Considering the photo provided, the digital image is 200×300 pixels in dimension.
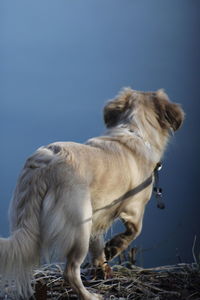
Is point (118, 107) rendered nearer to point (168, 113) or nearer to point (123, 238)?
point (168, 113)

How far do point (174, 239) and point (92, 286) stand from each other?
1.37m

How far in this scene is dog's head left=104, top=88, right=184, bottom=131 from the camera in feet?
10.9

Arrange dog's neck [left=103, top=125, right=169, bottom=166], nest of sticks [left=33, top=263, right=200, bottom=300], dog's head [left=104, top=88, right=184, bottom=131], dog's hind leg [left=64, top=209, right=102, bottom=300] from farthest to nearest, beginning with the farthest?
1. dog's head [left=104, top=88, right=184, bottom=131]
2. dog's neck [left=103, top=125, right=169, bottom=166]
3. nest of sticks [left=33, top=263, right=200, bottom=300]
4. dog's hind leg [left=64, top=209, right=102, bottom=300]

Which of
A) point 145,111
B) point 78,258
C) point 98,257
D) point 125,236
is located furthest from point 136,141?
point 78,258

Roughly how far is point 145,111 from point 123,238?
765 millimetres

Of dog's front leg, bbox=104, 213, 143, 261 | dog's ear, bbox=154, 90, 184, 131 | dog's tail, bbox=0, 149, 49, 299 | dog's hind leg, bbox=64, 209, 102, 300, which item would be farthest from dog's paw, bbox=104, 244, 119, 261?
dog's ear, bbox=154, 90, 184, 131

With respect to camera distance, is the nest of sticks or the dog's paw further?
the dog's paw

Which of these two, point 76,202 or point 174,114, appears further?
point 174,114

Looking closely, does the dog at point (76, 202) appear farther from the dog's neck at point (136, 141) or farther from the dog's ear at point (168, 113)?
the dog's ear at point (168, 113)

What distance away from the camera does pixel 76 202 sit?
8.17 ft

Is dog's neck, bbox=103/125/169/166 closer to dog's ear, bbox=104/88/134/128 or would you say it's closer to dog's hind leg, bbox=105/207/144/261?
dog's ear, bbox=104/88/134/128

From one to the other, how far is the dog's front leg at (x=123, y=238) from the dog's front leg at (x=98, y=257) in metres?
0.03

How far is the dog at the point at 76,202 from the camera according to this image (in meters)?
2.45

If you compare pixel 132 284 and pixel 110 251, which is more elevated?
pixel 110 251
